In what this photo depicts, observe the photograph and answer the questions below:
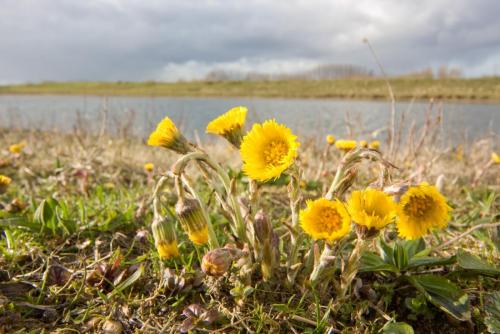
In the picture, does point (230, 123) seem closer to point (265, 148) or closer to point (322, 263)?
point (265, 148)

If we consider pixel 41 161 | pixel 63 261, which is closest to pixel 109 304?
pixel 63 261

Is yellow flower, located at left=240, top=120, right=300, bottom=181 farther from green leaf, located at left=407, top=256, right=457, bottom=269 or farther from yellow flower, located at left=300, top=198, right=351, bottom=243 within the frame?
green leaf, located at left=407, top=256, right=457, bottom=269

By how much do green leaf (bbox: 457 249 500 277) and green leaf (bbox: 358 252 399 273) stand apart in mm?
231

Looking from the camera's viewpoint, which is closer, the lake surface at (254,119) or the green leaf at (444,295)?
the green leaf at (444,295)

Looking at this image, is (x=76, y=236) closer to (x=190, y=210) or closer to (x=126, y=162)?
(x=190, y=210)

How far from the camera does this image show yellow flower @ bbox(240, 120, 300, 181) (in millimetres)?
995

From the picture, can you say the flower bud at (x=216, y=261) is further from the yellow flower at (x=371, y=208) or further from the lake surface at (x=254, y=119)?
the lake surface at (x=254, y=119)

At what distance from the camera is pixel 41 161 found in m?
3.63

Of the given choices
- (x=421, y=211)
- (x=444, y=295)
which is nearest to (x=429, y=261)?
(x=444, y=295)

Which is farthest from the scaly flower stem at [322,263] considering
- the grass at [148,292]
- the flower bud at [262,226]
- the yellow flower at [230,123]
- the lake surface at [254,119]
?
the lake surface at [254,119]

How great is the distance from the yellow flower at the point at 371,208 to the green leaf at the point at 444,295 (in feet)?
1.45

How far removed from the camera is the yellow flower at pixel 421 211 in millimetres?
944

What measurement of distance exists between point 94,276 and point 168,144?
60cm

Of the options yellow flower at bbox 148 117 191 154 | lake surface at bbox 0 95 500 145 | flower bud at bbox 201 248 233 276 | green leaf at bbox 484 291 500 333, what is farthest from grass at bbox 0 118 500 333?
lake surface at bbox 0 95 500 145
